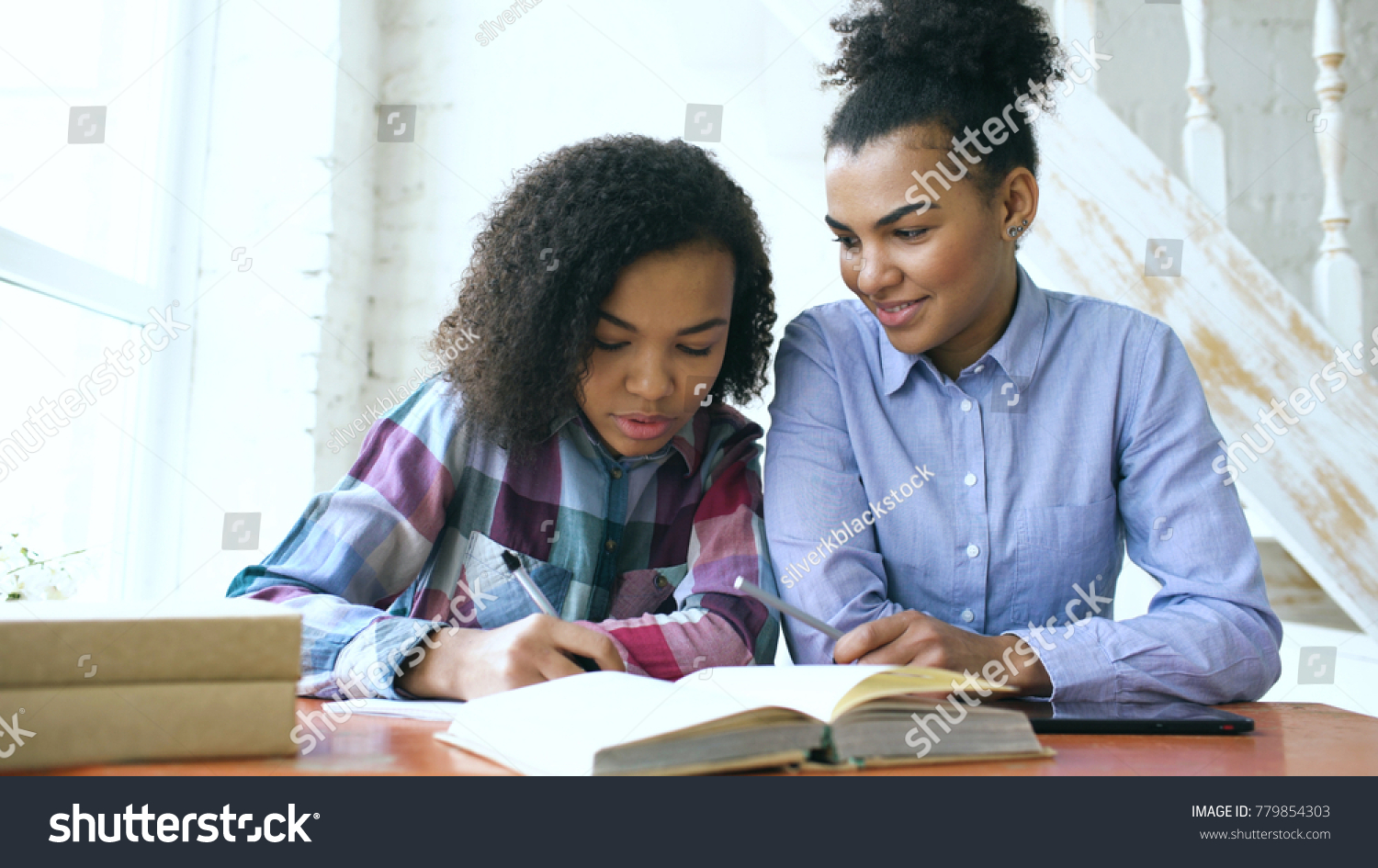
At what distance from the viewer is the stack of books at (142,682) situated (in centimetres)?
63

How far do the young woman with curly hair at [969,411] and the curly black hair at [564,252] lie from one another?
19cm

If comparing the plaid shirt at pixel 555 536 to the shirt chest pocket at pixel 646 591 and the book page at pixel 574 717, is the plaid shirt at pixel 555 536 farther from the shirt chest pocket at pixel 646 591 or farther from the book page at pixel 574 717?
the book page at pixel 574 717

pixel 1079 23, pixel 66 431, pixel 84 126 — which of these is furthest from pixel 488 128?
pixel 1079 23

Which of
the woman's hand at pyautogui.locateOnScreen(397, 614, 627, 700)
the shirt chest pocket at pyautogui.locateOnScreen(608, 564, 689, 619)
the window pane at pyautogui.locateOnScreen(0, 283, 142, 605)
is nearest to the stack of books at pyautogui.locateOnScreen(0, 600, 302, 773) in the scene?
the woman's hand at pyautogui.locateOnScreen(397, 614, 627, 700)

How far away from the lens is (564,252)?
1.24 m

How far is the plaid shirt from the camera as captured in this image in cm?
113

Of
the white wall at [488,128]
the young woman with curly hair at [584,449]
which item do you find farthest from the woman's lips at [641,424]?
the white wall at [488,128]

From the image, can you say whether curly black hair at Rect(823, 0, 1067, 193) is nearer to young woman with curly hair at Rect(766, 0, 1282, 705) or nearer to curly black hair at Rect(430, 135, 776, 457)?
young woman with curly hair at Rect(766, 0, 1282, 705)

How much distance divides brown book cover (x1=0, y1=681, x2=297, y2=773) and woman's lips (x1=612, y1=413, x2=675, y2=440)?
61cm

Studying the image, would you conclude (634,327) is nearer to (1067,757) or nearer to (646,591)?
(646,591)

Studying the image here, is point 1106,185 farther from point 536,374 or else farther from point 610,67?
point 610,67

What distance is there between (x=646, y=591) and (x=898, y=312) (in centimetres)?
49
